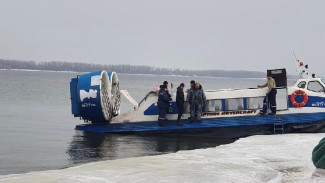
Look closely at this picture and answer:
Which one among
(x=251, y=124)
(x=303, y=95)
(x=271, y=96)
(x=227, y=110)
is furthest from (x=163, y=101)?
Answer: (x=303, y=95)

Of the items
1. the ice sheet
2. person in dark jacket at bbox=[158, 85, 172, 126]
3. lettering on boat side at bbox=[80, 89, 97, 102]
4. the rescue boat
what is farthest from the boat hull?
the ice sheet

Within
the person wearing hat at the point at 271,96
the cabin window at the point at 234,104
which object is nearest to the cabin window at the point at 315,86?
the person wearing hat at the point at 271,96

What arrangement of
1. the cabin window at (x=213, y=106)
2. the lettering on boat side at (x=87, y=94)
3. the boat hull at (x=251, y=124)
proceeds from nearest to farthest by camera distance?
the boat hull at (x=251, y=124) → the cabin window at (x=213, y=106) → the lettering on boat side at (x=87, y=94)

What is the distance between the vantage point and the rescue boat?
1445 centimetres

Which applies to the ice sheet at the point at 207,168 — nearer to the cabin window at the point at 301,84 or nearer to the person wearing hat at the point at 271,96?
the person wearing hat at the point at 271,96

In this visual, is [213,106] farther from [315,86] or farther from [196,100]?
[315,86]

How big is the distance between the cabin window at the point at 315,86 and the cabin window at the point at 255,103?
1.73m

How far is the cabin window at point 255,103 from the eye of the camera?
48.7ft

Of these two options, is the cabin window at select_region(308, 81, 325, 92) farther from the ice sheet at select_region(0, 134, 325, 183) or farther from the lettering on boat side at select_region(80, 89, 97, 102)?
the lettering on boat side at select_region(80, 89, 97, 102)

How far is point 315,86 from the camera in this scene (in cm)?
1481

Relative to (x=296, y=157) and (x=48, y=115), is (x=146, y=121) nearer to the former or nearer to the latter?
(x=296, y=157)

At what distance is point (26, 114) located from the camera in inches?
989

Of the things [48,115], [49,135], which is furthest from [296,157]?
[48,115]

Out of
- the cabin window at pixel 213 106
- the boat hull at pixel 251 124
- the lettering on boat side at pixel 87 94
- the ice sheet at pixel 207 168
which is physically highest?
the lettering on boat side at pixel 87 94
